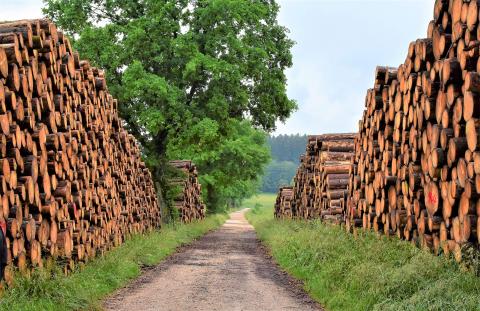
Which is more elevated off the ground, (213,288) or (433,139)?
(433,139)

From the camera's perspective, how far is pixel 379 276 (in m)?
7.50

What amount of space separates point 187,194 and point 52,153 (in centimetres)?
1959

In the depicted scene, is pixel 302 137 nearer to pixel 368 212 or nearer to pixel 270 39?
pixel 270 39

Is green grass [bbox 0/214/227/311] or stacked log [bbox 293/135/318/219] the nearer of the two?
green grass [bbox 0/214/227/311]

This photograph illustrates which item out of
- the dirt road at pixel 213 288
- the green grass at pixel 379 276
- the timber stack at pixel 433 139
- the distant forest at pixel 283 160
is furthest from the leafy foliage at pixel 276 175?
the green grass at pixel 379 276

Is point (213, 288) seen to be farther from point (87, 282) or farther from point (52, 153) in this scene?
point (52, 153)

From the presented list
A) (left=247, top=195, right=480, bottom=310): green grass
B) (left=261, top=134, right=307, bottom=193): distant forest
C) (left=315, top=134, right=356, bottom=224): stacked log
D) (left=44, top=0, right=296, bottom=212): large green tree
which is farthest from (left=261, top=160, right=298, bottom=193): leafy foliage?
(left=247, top=195, right=480, bottom=310): green grass

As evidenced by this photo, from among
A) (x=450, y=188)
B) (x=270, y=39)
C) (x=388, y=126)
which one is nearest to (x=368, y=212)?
(x=388, y=126)

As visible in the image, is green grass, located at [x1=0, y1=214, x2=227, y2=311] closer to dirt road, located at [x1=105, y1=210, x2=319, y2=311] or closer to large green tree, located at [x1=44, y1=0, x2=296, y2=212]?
dirt road, located at [x1=105, y1=210, x2=319, y2=311]

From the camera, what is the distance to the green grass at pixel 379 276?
612 centimetres

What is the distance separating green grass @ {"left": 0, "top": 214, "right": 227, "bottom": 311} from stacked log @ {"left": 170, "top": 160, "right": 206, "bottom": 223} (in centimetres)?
1167

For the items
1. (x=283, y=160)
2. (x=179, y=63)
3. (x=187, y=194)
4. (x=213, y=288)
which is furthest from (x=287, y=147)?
(x=213, y=288)

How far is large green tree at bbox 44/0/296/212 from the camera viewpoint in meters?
20.9

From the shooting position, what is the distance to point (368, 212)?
12172mm
